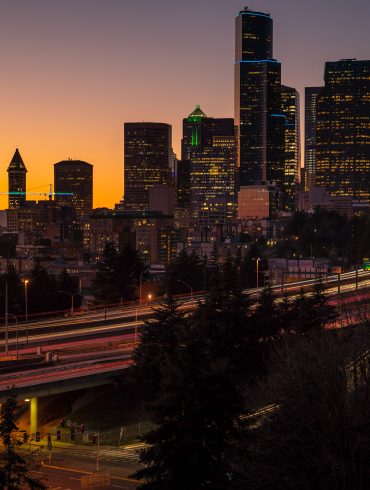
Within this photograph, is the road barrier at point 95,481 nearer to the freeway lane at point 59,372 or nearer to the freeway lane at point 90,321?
the freeway lane at point 59,372

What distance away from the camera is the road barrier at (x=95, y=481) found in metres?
34.4

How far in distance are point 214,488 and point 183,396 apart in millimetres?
2410

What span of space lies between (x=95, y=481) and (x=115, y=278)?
51.2m

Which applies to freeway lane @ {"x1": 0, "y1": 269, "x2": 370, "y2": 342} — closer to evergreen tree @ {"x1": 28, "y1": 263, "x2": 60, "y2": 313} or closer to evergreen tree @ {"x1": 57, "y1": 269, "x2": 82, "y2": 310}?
evergreen tree @ {"x1": 28, "y1": 263, "x2": 60, "y2": 313}

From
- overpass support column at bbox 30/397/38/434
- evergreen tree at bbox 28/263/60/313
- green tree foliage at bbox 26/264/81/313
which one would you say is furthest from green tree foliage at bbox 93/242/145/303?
overpass support column at bbox 30/397/38/434

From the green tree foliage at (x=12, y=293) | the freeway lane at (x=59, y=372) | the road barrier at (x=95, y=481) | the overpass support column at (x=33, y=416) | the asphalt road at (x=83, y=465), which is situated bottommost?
the asphalt road at (x=83, y=465)

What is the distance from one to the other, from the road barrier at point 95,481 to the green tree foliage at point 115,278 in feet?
158

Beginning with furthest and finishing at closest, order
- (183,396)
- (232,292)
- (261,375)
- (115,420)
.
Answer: (232,292) → (261,375) → (115,420) → (183,396)

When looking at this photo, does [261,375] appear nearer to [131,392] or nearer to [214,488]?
[131,392]

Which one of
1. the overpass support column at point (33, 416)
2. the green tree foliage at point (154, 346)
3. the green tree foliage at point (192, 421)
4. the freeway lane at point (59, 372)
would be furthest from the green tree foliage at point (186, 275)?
the green tree foliage at point (192, 421)

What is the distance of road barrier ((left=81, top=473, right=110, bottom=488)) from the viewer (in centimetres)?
3440

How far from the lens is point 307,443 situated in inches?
1003

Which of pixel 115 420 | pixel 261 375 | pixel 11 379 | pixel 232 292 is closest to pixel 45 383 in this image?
pixel 11 379

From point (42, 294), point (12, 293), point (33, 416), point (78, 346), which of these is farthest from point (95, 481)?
point (42, 294)
